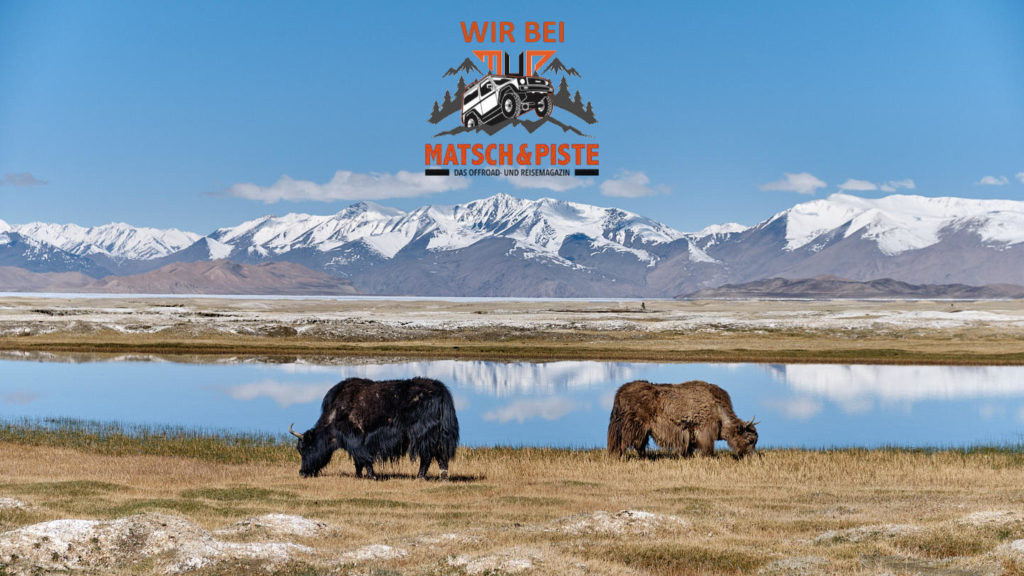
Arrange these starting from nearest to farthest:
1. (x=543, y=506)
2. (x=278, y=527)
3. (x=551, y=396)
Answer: (x=278, y=527) → (x=543, y=506) → (x=551, y=396)

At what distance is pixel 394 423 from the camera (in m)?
24.4

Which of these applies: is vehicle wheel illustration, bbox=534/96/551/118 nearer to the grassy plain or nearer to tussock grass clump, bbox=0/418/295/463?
tussock grass clump, bbox=0/418/295/463

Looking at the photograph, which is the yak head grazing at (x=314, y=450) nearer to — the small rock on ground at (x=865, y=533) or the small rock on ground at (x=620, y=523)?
the small rock on ground at (x=620, y=523)

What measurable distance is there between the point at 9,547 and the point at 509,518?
9.06 meters

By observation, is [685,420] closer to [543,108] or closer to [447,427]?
[447,427]

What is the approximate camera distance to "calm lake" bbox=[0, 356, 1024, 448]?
4259cm

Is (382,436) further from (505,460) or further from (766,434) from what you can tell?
(766,434)

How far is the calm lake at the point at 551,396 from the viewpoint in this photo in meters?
42.6

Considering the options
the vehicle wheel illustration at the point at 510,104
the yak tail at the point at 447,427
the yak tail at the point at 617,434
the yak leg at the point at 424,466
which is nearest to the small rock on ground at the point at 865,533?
the yak tail at the point at 447,427

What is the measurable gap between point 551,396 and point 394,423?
31.1m

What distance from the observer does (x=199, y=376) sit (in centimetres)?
6400

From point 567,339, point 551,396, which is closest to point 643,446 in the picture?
point 551,396

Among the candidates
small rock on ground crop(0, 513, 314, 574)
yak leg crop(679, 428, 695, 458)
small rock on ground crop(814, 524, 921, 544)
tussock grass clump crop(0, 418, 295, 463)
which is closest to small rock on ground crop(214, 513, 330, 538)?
small rock on ground crop(0, 513, 314, 574)

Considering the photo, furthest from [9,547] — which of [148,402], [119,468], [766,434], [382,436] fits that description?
[148,402]
